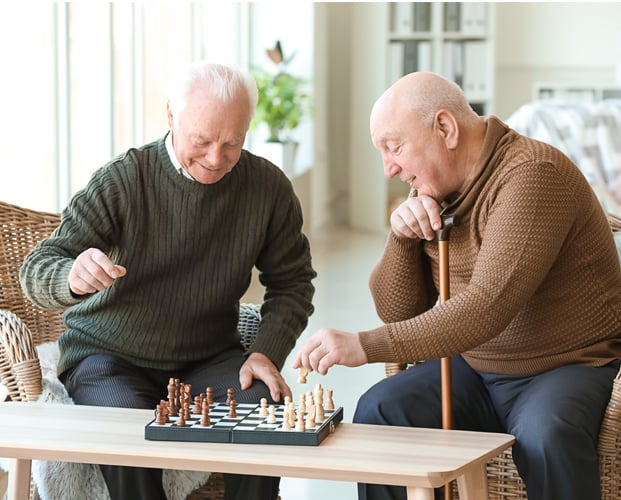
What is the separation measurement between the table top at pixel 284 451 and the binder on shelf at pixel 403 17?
6.17 metres

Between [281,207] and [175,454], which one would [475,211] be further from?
[175,454]

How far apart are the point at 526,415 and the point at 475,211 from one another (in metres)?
0.40

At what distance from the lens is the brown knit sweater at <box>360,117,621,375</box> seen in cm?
181

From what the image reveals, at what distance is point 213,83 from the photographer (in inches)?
80.2

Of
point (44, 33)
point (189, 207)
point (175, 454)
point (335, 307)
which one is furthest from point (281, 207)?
point (335, 307)

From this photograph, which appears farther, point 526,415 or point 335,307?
point 335,307

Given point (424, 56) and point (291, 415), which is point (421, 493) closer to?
point (291, 415)

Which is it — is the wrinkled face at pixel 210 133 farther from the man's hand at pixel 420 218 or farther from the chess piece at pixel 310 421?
the chess piece at pixel 310 421

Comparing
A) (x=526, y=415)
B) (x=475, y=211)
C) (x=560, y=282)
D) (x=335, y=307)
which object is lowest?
(x=335, y=307)

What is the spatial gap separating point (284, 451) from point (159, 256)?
677 millimetres

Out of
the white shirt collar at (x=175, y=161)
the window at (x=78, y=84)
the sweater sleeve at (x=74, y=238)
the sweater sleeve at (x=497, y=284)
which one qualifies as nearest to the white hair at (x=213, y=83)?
the white shirt collar at (x=175, y=161)

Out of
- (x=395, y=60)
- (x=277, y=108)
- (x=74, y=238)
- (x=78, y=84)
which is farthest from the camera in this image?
(x=395, y=60)

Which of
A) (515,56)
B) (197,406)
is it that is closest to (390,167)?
(197,406)

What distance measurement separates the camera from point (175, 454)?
160 cm
